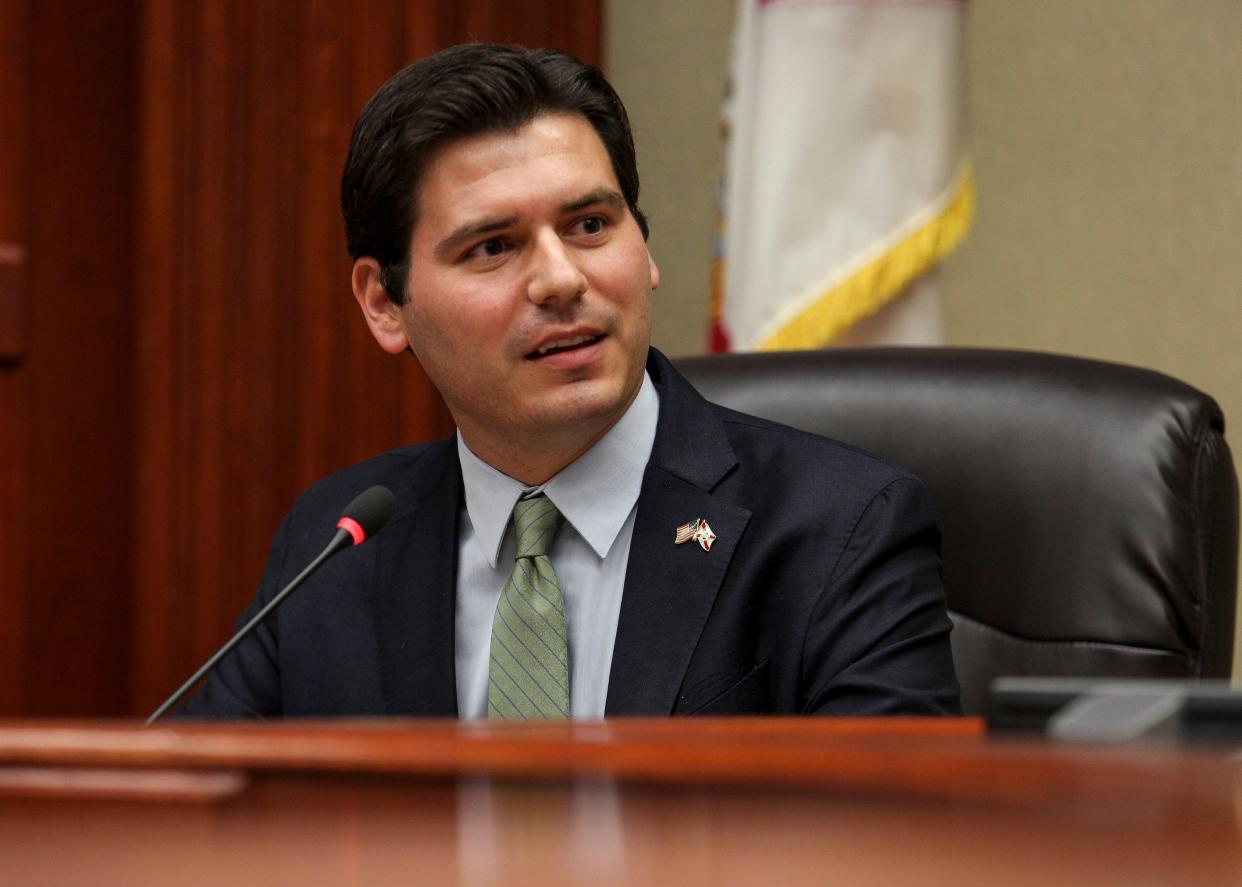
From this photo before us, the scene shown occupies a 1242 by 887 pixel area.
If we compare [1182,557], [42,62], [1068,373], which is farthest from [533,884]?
[42,62]

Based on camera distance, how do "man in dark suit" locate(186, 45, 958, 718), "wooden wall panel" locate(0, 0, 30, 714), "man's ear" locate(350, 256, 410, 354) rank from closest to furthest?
"man in dark suit" locate(186, 45, 958, 718) < "man's ear" locate(350, 256, 410, 354) < "wooden wall panel" locate(0, 0, 30, 714)

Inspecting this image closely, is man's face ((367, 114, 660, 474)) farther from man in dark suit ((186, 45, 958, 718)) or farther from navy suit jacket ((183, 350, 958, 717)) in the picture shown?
navy suit jacket ((183, 350, 958, 717))

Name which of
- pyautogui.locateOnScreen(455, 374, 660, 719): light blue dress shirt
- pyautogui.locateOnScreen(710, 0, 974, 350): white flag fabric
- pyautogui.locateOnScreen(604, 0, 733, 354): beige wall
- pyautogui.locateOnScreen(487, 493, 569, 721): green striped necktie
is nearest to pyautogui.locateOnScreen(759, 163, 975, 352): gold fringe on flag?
pyautogui.locateOnScreen(710, 0, 974, 350): white flag fabric

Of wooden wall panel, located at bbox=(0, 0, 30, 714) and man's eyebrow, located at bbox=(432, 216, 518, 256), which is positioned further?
wooden wall panel, located at bbox=(0, 0, 30, 714)

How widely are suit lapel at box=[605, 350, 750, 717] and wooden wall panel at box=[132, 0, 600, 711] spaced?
1294 millimetres

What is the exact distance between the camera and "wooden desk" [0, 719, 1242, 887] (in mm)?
424

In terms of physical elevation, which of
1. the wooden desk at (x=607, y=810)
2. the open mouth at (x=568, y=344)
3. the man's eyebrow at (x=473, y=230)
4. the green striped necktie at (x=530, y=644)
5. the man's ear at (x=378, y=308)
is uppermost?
the man's eyebrow at (x=473, y=230)

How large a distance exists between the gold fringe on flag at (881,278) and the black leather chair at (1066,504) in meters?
0.55

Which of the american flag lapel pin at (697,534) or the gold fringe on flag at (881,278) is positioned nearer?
the american flag lapel pin at (697,534)

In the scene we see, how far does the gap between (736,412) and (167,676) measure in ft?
4.76

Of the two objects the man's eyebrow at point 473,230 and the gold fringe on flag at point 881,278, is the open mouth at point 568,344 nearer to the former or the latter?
the man's eyebrow at point 473,230

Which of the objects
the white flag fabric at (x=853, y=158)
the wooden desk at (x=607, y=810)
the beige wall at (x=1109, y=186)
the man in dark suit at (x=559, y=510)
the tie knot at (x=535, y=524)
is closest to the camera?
the wooden desk at (x=607, y=810)

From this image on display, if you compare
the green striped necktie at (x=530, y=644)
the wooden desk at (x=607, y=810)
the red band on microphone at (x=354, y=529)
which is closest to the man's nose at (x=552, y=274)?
the green striped necktie at (x=530, y=644)

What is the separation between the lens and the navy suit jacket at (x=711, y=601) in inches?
60.3
